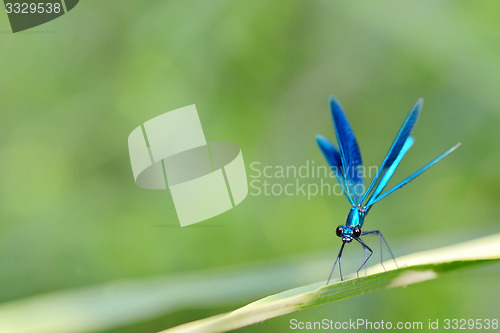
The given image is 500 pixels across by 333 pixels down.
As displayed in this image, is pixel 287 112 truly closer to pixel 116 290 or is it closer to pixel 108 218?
pixel 108 218

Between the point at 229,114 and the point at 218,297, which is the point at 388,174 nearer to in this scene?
the point at 218,297

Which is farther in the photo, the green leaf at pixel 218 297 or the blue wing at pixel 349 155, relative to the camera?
the blue wing at pixel 349 155

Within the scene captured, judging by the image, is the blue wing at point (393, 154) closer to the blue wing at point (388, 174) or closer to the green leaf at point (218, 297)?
the blue wing at point (388, 174)
